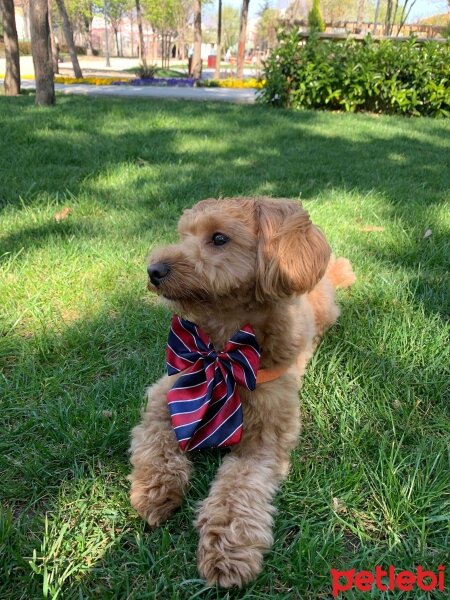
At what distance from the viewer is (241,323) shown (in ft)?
7.14

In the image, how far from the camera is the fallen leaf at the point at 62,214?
14.3 ft

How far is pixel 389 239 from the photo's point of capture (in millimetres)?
4328

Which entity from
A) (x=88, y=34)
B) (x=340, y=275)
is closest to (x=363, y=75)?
(x=340, y=275)

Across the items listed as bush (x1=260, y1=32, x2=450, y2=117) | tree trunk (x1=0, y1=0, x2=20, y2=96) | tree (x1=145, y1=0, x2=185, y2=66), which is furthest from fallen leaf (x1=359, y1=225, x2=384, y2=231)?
tree (x1=145, y1=0, x2=185, y2=66)

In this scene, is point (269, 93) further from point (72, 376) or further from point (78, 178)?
point (72, 376)

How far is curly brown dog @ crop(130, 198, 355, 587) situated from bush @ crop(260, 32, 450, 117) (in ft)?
32.4

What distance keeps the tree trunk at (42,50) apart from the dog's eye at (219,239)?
8.40 meters

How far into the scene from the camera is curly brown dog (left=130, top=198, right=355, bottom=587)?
184 centimetres

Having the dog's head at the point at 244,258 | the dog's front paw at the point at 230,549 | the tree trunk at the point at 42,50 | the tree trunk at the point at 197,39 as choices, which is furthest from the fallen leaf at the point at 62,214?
the tree trunk at the point at 197,39

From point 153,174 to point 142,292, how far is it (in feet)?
8.65

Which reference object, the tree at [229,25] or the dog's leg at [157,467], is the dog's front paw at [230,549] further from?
the tree at [229,25]

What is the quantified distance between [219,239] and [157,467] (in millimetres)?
959

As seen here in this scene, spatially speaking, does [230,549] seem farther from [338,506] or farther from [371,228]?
[371,228]

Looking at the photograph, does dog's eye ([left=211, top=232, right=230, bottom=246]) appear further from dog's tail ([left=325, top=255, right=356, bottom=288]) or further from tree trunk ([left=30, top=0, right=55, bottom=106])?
tree trunk ([left=30, top=0, right=55, bottom=106])
